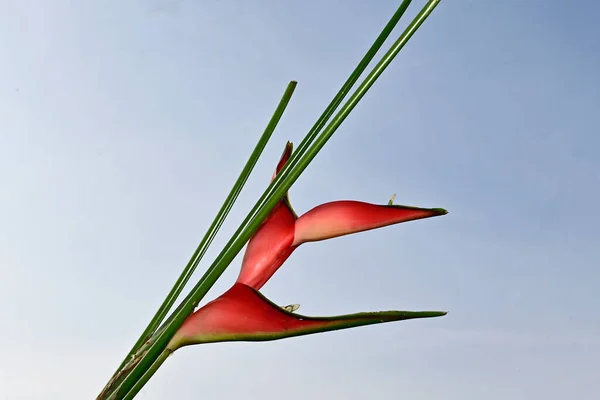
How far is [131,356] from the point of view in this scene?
1.77ft

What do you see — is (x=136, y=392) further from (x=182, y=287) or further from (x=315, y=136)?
(x=315, y=136)

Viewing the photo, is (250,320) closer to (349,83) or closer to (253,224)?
(253,224)

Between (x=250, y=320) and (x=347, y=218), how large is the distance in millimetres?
111

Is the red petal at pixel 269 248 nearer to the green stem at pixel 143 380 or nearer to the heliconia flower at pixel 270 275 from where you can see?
the heliconia flower at pixel 270 275

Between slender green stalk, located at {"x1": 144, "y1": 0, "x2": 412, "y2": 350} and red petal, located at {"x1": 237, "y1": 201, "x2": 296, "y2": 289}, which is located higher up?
slender green stalk, located at {"x1": 144, "y1": 0, "x2": 412, "y2": 350}

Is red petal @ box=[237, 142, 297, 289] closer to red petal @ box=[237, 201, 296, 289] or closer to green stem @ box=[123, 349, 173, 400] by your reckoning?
red petal @ box=[237, 201, 296, 289]

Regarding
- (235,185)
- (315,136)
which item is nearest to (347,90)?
(315,136)

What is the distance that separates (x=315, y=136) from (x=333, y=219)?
0.22ft

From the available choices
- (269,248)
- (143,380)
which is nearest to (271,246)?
(269,248)

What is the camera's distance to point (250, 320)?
0.48m

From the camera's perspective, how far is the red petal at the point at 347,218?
508mm

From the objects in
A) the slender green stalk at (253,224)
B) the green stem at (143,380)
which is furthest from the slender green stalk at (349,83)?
the green stem at (143,380)

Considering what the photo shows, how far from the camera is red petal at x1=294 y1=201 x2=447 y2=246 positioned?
508 millimetres

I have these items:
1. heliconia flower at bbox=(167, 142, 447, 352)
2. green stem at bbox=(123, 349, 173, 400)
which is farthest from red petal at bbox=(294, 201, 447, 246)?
green stem at bbox=(123, 349, 173, 400)
